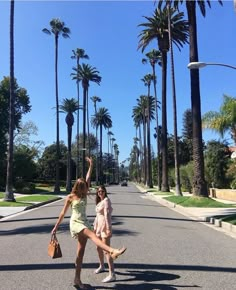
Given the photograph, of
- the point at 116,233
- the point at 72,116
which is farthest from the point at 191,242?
the point at 72,116

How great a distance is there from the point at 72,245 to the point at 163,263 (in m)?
3.28

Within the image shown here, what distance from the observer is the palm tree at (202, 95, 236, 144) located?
3028 centimetres

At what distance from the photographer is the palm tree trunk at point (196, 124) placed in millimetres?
28250

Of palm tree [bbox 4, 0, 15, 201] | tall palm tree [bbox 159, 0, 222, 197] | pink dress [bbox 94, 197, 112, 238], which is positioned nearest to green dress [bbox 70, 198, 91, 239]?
pink dress [bbox 94, 197, 112, 238]

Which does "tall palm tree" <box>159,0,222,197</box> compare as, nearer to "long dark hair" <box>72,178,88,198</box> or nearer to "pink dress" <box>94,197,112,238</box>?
"pink dress" <box>94,197,112,238</box>

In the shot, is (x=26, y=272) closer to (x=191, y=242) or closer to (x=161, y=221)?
(x=191, y=242)

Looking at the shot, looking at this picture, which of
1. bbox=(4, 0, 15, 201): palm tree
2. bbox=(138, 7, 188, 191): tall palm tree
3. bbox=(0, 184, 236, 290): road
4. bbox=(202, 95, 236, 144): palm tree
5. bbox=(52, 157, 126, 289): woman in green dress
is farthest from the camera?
bbox=(138, 7, 188, 191): tall palm tree

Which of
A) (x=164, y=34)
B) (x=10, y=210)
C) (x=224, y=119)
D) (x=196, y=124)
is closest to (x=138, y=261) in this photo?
(x=10, y=210)

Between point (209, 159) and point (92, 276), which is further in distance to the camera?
point (209, 159)

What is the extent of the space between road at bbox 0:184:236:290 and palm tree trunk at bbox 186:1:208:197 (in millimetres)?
11778

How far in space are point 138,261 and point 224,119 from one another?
22.2 m

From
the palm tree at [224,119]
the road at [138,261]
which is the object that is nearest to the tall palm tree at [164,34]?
the palm tree at [224,119]

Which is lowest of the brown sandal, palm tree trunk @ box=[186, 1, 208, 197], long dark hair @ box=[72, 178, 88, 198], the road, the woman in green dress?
the road

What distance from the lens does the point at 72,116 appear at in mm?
66250
